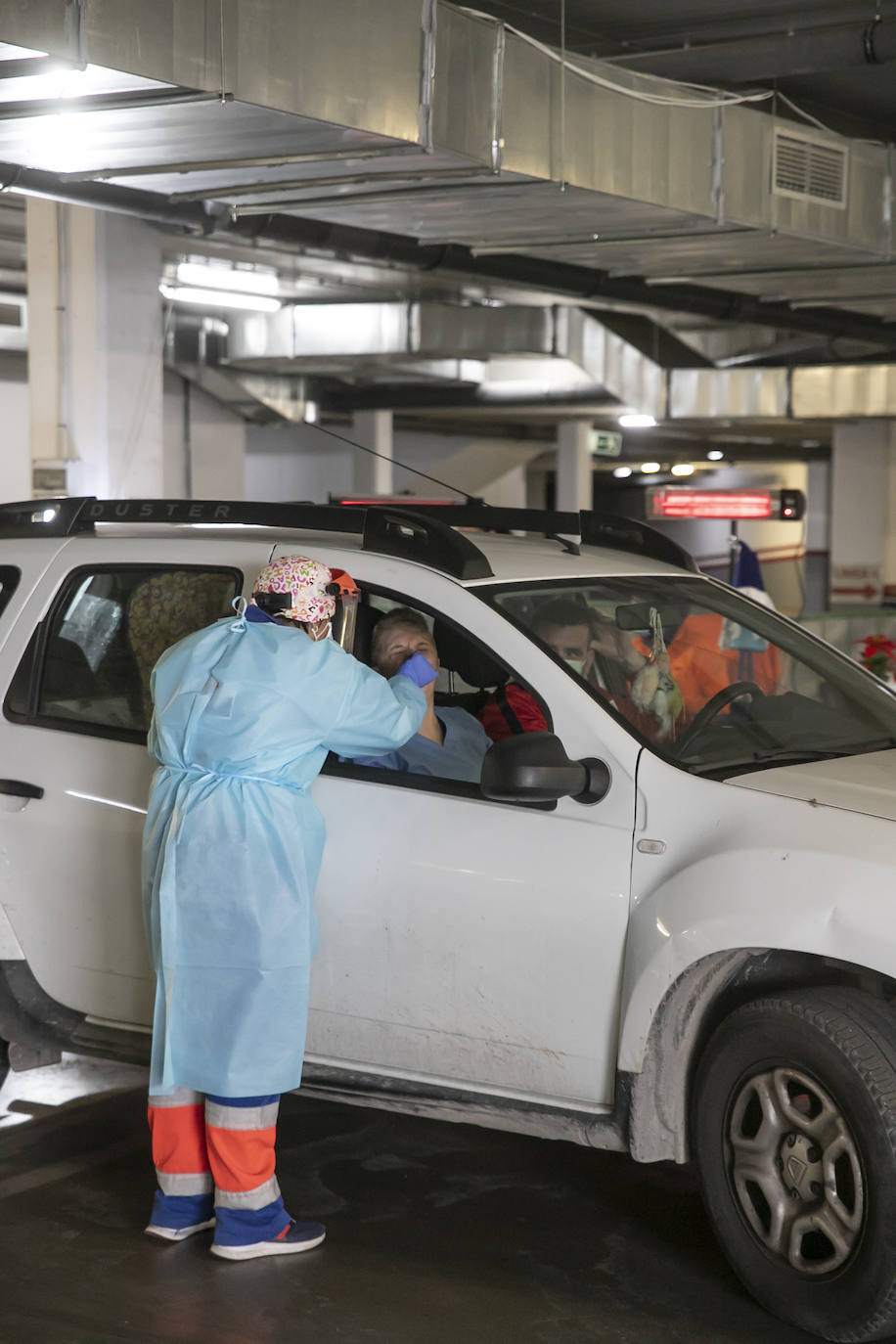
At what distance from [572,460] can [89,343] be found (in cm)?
1089

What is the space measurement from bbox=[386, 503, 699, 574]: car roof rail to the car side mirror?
129 centimetres

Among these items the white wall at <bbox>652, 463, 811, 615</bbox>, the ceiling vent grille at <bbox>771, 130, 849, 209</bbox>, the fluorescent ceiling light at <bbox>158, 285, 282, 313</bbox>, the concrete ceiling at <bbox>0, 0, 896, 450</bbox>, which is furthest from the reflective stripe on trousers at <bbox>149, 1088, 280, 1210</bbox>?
the white wall at <bbox>652, 463, 811, 615</bbox>

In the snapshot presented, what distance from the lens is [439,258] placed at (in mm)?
10477

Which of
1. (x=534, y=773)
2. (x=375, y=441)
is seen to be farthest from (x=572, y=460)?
(x=534, y=773)

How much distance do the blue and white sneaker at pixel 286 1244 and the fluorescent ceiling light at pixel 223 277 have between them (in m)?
10.8

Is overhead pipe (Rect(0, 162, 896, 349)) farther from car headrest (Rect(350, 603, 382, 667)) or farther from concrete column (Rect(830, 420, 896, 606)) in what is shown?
concrete column (Rect(830, 420, 896, 606))

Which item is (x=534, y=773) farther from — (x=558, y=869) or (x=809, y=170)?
(x=809, y=170)

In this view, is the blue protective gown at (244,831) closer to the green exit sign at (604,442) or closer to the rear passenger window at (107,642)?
the rear passenger window at (107,642)

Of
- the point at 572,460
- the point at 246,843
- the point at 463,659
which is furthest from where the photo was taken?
the point at 572,460

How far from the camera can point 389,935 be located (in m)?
3.65

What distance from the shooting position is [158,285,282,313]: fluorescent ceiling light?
14281mm

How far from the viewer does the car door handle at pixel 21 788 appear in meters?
4.15

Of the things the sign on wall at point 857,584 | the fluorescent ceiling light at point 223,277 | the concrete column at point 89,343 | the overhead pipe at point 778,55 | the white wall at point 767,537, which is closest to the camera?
the overhead pipe at point 778,55

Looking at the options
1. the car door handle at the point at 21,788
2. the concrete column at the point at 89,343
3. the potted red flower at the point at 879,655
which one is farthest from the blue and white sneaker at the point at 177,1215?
the potted red flower at the point at 879,655
